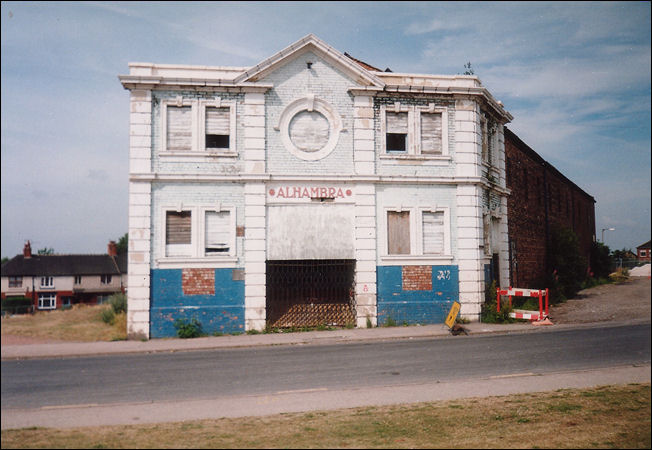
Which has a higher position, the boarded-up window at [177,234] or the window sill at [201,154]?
the window sill at [201,154]

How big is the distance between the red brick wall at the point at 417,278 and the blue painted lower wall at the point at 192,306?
217 inches

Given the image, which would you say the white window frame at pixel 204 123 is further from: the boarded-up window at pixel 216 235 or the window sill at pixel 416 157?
the window sill at pixel 416 157

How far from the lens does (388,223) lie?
55.6 feet

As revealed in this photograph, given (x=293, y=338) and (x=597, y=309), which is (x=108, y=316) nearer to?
(x=293, y=338)

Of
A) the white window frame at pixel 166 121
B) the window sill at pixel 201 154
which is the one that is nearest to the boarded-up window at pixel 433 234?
the window sill at pixel 201 154

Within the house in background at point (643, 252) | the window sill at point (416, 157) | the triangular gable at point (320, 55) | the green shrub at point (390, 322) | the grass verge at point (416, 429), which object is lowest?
the green shrub at point (390, 322)

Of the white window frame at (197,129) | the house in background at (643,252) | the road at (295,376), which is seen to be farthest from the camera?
the white window frame at (197,129)

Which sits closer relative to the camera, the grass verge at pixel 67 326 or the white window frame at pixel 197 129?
the grass verge at pixel 67 326

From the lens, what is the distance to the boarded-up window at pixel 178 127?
16141 mm

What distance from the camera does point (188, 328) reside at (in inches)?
601

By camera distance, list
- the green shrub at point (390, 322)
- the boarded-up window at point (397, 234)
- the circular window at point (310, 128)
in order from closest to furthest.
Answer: the green shrub at point (390, 322) < the circular window at point (310, 128) < the boarded-up window at point (397, 234)

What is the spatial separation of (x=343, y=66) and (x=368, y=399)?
40.4ft

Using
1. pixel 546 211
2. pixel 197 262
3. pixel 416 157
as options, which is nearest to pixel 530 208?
pixel 546 211

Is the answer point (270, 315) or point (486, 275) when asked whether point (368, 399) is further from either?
point (486, 275)
